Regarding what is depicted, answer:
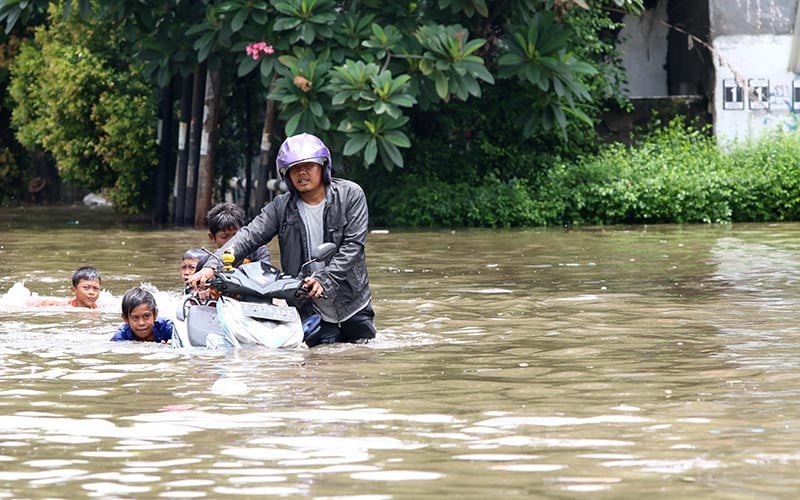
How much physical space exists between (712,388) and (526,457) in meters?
1.89

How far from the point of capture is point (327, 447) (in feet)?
19.7

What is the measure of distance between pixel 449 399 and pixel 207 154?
52.9ft

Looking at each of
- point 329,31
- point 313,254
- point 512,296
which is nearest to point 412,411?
point 313,254

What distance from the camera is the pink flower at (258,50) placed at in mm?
19556

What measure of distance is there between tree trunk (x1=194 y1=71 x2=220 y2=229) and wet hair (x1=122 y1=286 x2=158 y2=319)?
12.9m

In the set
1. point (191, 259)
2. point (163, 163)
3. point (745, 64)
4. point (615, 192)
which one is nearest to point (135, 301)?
point (191, 259)

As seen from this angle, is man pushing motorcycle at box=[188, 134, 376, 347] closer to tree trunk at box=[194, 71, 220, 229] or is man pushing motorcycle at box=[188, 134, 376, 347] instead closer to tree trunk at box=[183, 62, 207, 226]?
tree trunk at box=[194, 71, 220, 229]

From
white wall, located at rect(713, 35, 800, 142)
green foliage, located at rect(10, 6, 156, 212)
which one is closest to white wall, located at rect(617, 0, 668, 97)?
white wall, located at rect(713, 35, 800, 142)

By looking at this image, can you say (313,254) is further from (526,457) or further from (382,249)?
(382,249)

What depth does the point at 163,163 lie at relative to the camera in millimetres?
24484

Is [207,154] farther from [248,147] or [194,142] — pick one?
[248,147]

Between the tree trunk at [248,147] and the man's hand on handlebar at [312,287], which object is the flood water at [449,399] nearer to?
the man's hand on handlebar at [312,287]

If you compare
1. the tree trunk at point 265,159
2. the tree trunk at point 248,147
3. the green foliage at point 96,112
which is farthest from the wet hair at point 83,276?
the tree trunk at point 248,147

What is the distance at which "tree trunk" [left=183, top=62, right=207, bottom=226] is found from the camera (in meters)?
23.0
